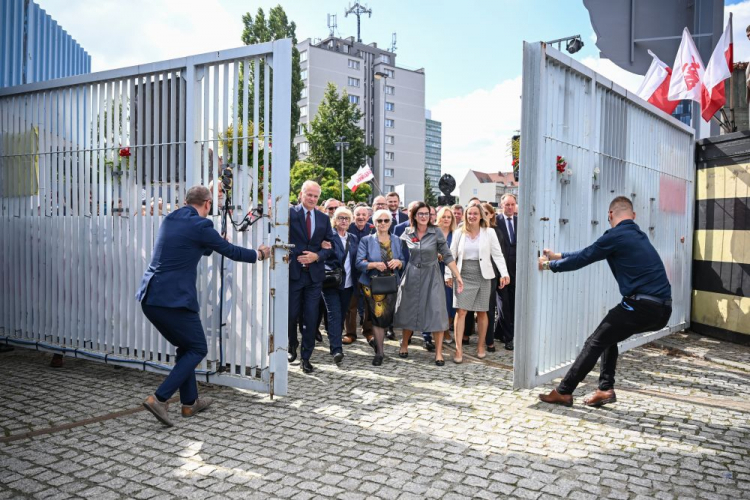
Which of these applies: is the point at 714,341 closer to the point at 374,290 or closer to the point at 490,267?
the point at 490,267

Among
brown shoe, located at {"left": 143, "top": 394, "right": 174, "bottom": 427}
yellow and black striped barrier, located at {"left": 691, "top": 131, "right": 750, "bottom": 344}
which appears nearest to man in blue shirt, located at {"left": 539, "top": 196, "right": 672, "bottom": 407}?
brown shoe, located at {"left": 143, "top": 394, "right": 174, "bottom": 427}

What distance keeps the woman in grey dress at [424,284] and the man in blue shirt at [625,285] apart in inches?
86.7

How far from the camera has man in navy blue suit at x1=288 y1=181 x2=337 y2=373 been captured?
23.0 ft

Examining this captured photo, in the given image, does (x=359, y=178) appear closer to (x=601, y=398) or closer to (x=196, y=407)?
(x=601, y=398)

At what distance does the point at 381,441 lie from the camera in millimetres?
4746

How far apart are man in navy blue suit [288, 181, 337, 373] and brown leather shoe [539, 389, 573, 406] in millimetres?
2768

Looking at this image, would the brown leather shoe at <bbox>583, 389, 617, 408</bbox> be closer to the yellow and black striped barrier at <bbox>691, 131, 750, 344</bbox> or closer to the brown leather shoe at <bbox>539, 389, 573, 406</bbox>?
the brown leather shoe at <bbox>539, 389, 573, 406</bbox>

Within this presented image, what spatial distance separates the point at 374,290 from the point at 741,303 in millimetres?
6126

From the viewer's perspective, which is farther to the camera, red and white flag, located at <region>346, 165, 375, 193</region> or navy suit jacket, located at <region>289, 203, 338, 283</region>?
red and white flag, located at <region>346, 165, 375, 193</region>

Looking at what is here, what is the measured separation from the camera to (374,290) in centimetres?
758

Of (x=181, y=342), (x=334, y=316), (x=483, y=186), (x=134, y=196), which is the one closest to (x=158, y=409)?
(x=181, y=342)

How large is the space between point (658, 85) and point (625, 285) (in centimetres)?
807

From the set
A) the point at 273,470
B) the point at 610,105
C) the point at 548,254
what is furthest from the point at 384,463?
the point at 610,105

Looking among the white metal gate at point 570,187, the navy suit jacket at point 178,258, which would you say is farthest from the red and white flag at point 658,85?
the navy suit jacket at point 178,258
